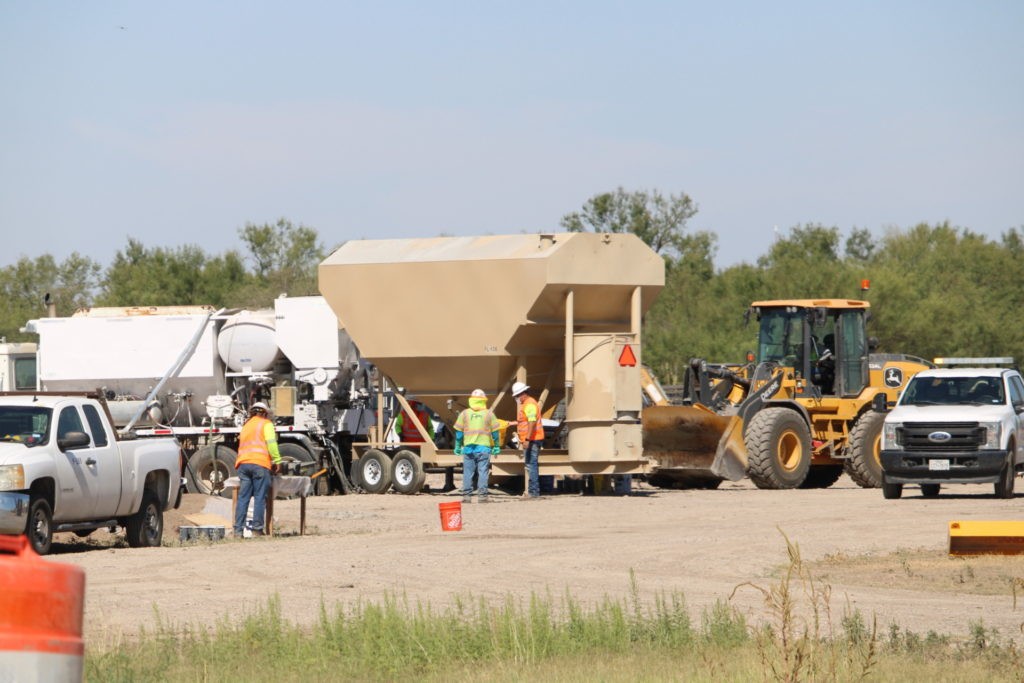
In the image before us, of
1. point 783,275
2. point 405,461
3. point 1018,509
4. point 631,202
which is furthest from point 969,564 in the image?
point 631,202

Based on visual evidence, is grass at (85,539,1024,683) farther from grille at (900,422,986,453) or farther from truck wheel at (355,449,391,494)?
truck wheel at (355,449,391,494)

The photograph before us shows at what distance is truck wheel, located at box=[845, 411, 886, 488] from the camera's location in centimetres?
2894

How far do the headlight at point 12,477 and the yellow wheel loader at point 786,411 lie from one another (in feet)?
45.6

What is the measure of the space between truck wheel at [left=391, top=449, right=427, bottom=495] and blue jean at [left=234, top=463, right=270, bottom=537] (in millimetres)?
8764

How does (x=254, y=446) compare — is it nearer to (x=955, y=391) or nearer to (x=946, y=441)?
(x=946, y=441)

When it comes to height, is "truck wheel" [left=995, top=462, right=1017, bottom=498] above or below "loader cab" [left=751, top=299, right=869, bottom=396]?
below

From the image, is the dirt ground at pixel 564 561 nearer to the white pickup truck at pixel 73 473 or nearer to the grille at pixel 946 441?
the white pickup truck at pixel 73 473

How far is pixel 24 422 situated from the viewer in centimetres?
1777

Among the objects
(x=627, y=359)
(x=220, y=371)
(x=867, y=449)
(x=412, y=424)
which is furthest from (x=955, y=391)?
(x=220, y=371)

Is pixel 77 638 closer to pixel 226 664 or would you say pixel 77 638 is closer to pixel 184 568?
pixel 226 664

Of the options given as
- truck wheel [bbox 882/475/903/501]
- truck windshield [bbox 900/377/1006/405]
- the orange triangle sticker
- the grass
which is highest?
the orange triangle sticker

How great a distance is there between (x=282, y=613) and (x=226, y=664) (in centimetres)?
276

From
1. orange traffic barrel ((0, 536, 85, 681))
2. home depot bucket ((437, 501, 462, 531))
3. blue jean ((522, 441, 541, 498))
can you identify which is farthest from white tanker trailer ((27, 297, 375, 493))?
orange traffic barrel ((0, 536, 85, 681))

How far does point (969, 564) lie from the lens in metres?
16.8
